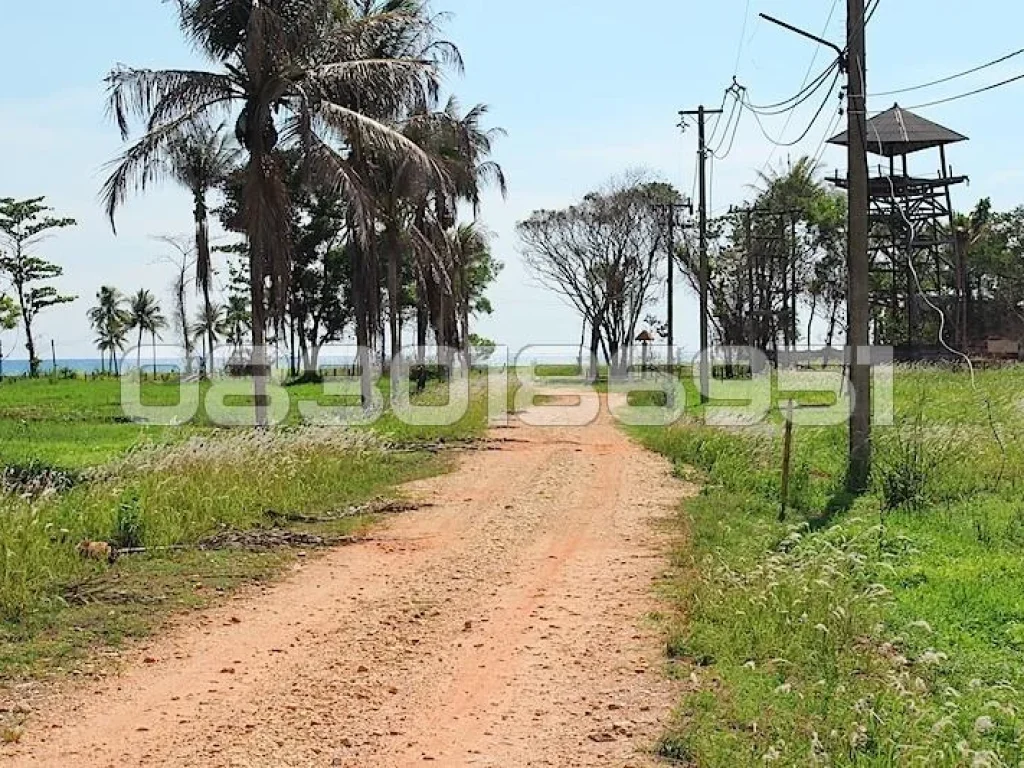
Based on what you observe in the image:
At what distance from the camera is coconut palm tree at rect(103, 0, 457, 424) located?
17.1 meters

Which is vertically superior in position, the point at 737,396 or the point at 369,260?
the point at 369,260

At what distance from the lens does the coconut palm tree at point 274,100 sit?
17.1 meters

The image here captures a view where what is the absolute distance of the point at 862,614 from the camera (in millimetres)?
7246

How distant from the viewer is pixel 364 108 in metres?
19.5

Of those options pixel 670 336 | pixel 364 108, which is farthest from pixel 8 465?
pixel 670 336

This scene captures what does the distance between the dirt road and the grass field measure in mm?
374

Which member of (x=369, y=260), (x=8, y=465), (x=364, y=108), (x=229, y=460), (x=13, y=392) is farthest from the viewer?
(x=13, y=392)

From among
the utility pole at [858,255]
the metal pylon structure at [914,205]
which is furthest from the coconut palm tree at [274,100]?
the metal pylon structure at [914,205]

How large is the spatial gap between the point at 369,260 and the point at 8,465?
1047 centimetres

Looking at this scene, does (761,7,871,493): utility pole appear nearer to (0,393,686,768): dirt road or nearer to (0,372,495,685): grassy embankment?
(0,393,686,768): dirt road

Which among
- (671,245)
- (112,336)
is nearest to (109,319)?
(112,336)

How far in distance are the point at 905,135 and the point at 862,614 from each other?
32126mm

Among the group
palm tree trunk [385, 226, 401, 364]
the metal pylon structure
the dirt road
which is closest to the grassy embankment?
the dirt road

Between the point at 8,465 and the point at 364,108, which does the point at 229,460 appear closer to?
the point at 8,465
